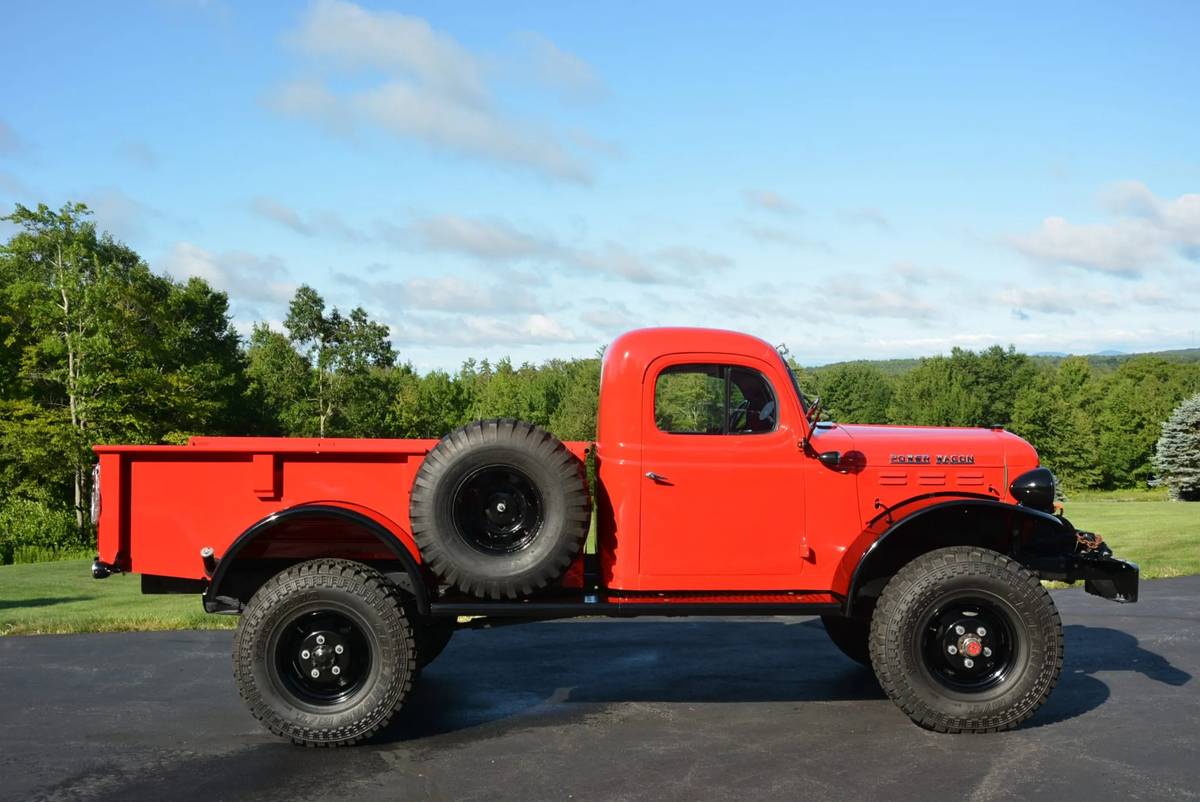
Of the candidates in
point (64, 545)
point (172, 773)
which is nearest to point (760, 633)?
point (172, 773)

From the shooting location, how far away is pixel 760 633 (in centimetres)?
911

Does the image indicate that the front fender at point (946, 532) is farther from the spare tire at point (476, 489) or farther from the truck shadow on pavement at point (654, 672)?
the spare tire at point (476, 489)

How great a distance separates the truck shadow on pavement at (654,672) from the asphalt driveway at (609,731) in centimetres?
3

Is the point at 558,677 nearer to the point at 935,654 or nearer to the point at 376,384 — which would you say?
the point at 935,654

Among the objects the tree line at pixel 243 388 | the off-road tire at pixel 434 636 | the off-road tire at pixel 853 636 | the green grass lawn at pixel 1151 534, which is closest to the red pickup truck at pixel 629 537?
the off-road tire at pixel 434 636

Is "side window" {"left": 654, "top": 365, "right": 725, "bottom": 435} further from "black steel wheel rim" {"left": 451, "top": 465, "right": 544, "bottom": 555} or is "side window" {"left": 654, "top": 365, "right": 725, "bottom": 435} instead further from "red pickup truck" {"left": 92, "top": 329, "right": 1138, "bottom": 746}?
"black steel wheel rim" {"left": 451, "top": 465, "right": 544, "bottom": 555}

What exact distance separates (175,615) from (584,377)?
5733 centimetres

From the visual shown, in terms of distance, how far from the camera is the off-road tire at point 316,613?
5.90m

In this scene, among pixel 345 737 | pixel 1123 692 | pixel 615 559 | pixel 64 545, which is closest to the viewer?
pixel 345 737

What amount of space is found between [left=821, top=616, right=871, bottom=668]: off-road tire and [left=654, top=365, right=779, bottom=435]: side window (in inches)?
83.4

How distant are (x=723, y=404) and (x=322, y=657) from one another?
2.91 metres

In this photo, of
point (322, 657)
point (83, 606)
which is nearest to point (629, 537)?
point (322, 657)

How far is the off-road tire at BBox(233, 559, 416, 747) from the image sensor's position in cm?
590

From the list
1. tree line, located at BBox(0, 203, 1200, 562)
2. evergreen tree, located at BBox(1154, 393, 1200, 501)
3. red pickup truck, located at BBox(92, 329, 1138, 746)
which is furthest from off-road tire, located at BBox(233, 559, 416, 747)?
evergreen tree, located at BBox(1154, 393, 1200, 501)
